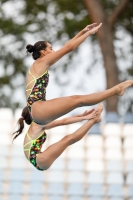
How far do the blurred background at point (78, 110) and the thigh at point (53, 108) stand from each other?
3422 mm

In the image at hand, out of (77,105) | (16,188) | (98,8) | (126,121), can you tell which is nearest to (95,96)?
(77,105)

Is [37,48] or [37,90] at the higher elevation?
[37,48]

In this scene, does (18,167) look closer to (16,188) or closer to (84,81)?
(16,188)

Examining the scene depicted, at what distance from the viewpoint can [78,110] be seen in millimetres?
10250

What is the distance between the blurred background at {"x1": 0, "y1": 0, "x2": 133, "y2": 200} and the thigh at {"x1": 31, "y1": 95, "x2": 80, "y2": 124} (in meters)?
3.42

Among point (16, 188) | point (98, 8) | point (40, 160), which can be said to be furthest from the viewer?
point (98, 8)

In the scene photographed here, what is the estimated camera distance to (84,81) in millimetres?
13062

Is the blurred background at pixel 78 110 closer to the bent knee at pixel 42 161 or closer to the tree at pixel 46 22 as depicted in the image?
the tree at pixel 46 22

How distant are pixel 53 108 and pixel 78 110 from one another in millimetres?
5656

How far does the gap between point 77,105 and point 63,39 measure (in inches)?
Result: 309

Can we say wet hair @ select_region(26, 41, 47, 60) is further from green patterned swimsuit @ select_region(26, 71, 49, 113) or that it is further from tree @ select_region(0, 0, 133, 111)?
tree @ select_region(0, 0, 133, 111)

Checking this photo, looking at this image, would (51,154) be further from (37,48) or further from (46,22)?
(46,22)

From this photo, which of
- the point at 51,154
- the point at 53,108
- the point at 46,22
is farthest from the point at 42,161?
the point at 46,22

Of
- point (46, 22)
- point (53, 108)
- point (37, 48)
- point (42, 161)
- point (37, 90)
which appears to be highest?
point (46, 22)
